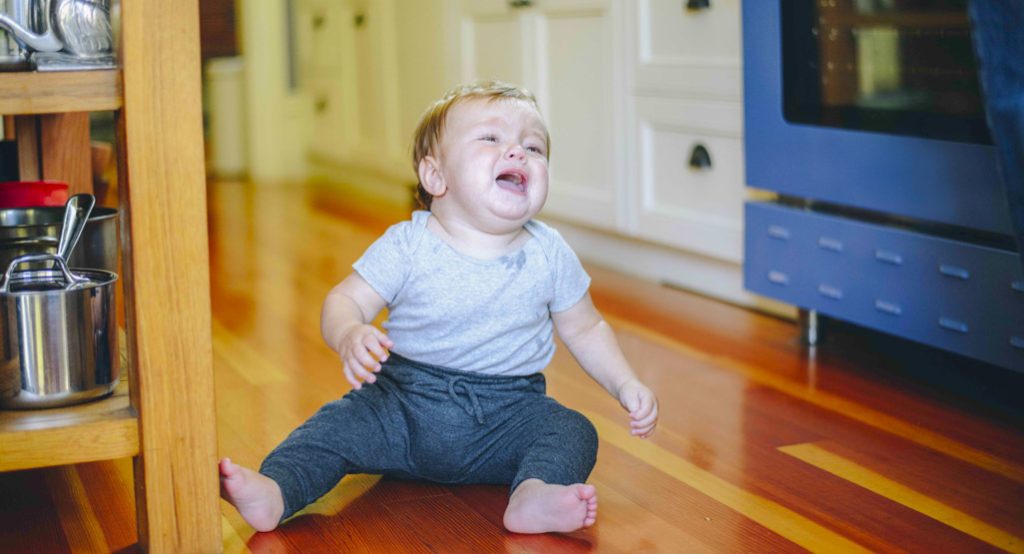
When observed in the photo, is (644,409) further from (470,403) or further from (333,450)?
(333,450)

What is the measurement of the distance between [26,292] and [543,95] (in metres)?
1.93

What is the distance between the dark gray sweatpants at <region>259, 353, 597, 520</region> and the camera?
4.40ft

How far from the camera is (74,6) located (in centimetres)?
116

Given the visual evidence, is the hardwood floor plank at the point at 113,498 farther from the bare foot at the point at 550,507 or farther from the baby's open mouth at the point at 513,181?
the baby's open mouth at the point at 513,181

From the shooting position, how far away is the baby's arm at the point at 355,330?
3.89 feet

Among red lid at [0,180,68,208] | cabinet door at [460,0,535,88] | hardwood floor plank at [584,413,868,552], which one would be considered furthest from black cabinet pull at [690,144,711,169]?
red lid at [0,180,68,208]

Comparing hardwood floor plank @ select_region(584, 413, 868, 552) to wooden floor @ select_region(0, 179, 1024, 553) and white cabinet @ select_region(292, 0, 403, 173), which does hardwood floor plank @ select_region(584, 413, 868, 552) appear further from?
white cabinet @ select_region(292, 0, 403, 173)

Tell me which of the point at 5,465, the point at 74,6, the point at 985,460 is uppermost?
the point at 74,6

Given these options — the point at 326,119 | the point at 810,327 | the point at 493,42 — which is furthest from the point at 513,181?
the point at 326,119

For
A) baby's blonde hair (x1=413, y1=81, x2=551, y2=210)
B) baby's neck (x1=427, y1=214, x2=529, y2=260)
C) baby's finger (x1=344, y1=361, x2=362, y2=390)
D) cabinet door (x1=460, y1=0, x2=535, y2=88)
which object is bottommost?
baby's finger (x1=344, y1=361, x2=362, y2=390)

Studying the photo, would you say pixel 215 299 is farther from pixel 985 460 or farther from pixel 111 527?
pixel 985 460

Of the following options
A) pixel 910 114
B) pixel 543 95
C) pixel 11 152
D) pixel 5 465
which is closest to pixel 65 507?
pixel 5 465

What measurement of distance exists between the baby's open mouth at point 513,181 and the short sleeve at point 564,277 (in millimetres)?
87

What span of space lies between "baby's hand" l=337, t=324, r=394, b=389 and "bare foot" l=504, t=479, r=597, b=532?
0.20m
